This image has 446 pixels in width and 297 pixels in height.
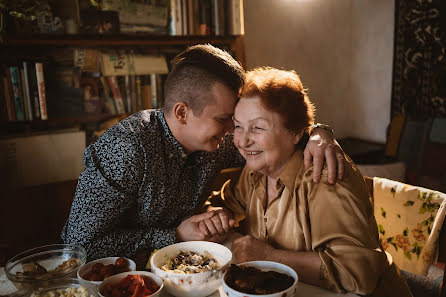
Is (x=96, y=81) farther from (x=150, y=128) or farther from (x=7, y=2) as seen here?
(x=150, y=128)

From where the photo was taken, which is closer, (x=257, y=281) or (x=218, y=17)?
(x=257, y=281)

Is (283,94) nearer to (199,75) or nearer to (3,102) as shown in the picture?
(199,75)

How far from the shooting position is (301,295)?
3.71 feet

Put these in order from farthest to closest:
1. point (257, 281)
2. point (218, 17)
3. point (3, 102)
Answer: point (218, 17), point (3, 102), point (257, 281)

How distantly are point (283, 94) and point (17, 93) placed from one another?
1917 mm

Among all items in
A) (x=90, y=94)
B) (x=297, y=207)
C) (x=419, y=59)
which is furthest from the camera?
(x=419, y=59)

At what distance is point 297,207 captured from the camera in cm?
Answer: 140

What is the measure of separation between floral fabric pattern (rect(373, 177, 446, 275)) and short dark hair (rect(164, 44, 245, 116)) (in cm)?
75

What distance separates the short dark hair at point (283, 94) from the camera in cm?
143

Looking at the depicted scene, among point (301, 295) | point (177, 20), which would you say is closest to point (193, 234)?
point (301, 295)

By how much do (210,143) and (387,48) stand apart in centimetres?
311

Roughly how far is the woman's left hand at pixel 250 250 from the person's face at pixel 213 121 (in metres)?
0.47

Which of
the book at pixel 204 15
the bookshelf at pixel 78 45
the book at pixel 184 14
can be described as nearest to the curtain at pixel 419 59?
the bookshelf at pixel 78 45

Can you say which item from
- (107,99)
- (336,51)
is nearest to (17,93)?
(107,99)
